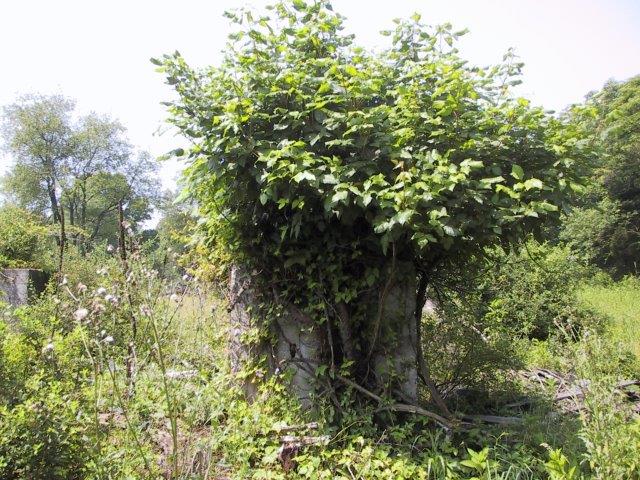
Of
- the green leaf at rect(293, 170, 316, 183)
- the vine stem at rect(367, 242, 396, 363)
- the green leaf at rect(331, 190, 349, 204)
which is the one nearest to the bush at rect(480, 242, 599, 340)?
the vine stem at rect(367, 242, 396, 363)

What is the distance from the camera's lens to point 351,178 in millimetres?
3168

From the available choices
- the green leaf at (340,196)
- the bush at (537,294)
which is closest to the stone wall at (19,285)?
the green leaf at (340,196)

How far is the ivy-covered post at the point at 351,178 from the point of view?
10.0 ft

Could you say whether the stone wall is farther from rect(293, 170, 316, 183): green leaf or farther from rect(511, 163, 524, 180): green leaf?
rect(511, 163, 524, 180): green leaf

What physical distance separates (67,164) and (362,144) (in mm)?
32959

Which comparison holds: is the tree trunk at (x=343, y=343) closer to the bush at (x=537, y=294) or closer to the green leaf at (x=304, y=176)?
the green leaf at (x=304, y=176)

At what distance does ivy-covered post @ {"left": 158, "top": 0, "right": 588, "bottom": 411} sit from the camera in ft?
10.0

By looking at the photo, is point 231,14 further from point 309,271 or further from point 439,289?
point 439,289

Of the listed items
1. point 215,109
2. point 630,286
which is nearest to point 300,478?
point 215,109

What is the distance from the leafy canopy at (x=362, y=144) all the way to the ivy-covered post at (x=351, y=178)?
13 millimetres

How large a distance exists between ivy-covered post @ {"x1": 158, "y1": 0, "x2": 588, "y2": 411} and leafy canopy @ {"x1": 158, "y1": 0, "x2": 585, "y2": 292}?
1 cm

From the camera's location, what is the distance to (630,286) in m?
15.0

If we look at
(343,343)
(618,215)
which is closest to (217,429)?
(343,343)

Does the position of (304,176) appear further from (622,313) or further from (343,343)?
(622,313)
